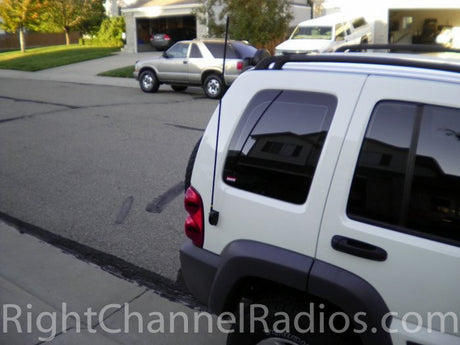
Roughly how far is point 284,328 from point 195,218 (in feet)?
2.78

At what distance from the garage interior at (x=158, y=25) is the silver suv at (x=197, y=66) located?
18.2 metres

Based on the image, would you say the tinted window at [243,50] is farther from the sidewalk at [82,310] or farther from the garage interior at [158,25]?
the garage interior at [158,25]

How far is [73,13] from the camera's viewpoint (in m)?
40.6

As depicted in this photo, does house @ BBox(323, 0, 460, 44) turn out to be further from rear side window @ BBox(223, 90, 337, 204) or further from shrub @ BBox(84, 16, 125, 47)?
rear side window @ BBox(223, 90, 337, 204)

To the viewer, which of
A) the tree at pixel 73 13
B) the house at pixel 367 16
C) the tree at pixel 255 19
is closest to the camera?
the tree at pixel 255 19

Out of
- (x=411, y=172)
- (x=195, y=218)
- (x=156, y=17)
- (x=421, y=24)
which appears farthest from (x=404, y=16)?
(x=411, y=172)

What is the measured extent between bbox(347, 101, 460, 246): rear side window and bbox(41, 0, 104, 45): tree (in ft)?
136

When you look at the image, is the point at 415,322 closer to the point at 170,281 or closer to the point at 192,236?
the point at 192,236

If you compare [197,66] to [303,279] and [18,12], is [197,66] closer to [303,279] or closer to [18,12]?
[303,279]

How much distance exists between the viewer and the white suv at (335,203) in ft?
7.36

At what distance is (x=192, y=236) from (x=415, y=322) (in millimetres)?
1367

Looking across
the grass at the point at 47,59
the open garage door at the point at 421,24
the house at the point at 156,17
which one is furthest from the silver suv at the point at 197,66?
the open garage door at the point at 421,24

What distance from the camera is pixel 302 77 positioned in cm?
268

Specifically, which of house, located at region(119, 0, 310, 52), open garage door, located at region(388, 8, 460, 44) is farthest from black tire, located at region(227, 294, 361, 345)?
open garage door, located at region(388, 8, 460, 44)
